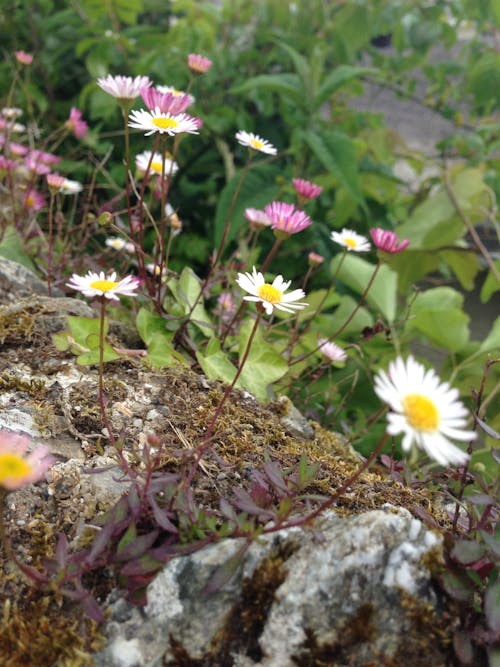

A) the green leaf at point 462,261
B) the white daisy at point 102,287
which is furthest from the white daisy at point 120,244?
the green leaf at point 462,261

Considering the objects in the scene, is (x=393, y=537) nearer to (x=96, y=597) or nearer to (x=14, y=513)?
(x=96, y=597)

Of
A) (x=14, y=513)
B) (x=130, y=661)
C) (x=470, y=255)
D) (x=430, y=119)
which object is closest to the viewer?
(x=130, y=661)

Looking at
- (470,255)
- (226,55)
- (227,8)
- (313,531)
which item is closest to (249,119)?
(226,55)

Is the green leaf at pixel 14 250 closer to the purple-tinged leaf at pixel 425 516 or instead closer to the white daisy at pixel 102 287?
the white daisy at pixel 102 287

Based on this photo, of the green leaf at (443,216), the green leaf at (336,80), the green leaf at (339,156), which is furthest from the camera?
the green leaf at (443,216)

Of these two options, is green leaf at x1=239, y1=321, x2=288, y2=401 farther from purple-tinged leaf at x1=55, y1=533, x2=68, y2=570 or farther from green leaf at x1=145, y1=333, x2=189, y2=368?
purple-tinged leaf at x1=55, y1=533, x2=68, y2=570

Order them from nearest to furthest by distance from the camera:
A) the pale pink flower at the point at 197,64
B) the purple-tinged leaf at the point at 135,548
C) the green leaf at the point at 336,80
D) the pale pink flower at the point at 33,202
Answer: the purple-tinged leaf at the point at 135,548 < the pale pink flower at the point at 197,64 < the pale pink flower at the point at 33,202 < the green leaf at the point at 336,80

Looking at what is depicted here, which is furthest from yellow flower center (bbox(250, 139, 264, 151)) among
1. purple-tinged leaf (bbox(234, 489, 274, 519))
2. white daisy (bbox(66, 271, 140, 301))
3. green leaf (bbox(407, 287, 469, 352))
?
purple-tinged leaf (bbox(234, 489, 274, 519))
